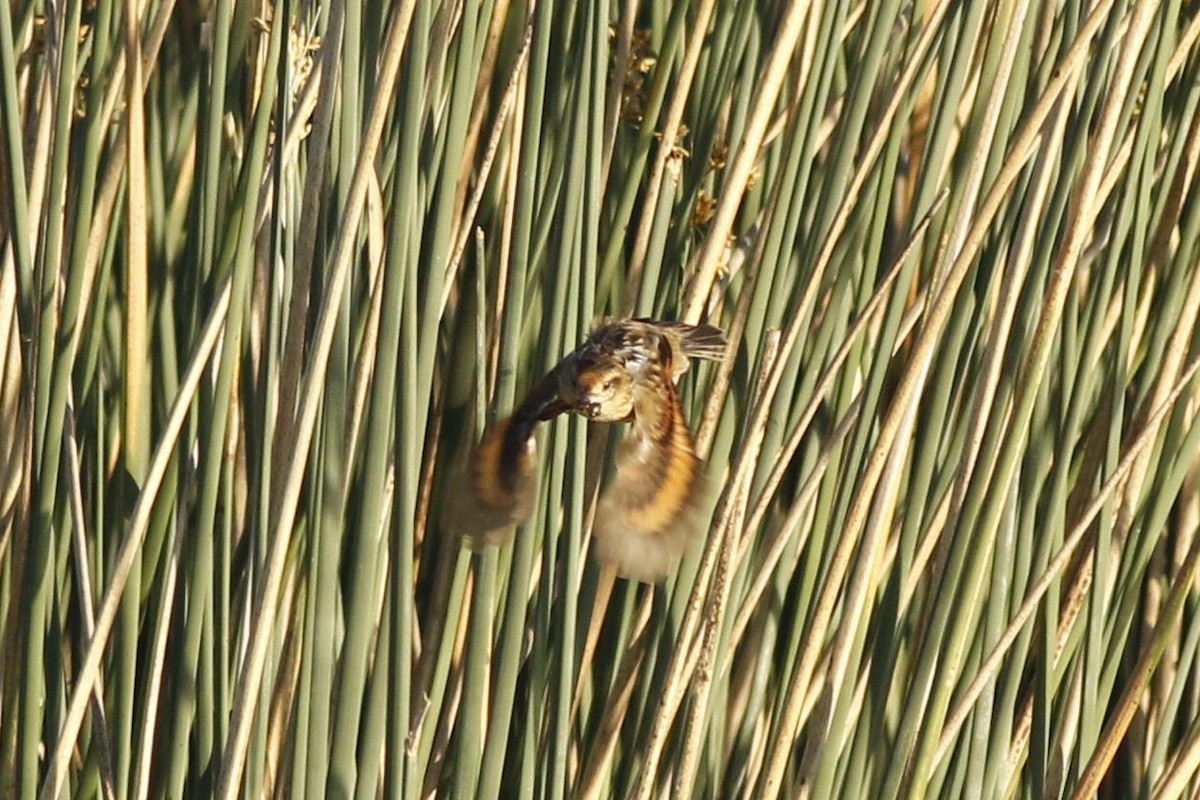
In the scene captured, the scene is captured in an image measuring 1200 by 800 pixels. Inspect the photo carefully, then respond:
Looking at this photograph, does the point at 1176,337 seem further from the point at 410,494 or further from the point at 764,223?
the point at 410,494

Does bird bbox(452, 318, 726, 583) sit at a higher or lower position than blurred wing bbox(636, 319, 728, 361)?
lower

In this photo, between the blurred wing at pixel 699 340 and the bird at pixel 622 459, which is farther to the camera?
the blurred wing at pixel 699 340

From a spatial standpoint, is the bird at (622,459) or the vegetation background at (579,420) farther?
the vegetation background at (579,420)

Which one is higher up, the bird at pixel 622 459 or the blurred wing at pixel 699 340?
the blurred wing at pixel 699 340

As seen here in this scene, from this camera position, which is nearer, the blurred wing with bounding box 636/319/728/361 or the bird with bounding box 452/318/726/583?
the bird with bounding box 452/318/726/583

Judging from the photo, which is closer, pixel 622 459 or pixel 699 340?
pixel 622 459
